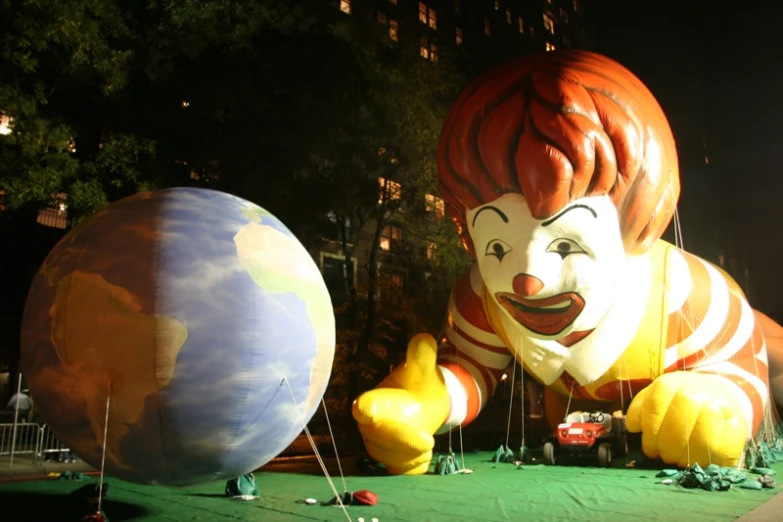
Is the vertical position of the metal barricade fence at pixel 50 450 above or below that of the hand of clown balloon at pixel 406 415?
below

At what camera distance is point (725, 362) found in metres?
8.12

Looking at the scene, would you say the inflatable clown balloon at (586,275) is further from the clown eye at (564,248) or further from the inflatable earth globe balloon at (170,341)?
the inflatable earth globe balloon at (170,341)

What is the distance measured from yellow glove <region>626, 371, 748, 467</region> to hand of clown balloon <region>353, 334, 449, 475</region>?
105 inches

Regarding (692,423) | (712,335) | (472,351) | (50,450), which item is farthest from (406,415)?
(50,450)

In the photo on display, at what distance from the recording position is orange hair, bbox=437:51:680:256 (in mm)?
7250

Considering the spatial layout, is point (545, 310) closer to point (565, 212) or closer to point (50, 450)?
point (565, 212)

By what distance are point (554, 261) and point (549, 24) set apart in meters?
38.3

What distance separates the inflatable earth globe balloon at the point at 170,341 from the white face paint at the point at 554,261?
4.01 metres

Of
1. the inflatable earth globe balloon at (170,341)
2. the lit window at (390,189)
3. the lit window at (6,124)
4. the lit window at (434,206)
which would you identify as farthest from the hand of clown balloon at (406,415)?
the lit window at (6,124)

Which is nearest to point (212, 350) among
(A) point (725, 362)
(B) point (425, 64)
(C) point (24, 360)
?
(C) point (24, 360)

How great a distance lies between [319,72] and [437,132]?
9.62 feet

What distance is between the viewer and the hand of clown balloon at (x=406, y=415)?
763cm

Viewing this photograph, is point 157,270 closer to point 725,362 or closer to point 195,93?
point 725,362

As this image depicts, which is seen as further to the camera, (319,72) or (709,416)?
(319,72)
